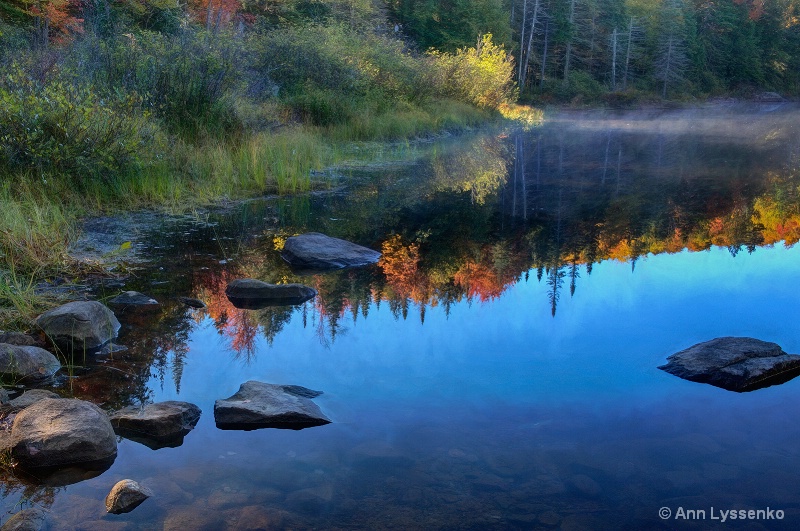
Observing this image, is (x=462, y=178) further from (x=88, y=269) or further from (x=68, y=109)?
(x=88, y=269)

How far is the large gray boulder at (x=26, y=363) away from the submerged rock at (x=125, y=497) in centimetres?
151

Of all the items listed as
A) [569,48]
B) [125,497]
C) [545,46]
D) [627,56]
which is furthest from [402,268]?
[627,56]

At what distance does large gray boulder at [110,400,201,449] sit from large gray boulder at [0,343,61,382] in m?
0.78

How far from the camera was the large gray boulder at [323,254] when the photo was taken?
23.8 feet

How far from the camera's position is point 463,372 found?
4.78m

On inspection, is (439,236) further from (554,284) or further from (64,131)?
(64,131)

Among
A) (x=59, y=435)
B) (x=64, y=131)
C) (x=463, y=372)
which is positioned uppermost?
(x=64, y=131)

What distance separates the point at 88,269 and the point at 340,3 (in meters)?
31.8

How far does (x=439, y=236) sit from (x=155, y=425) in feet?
17.8

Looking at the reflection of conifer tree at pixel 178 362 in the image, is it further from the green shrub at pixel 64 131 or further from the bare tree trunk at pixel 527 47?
the bare tree trunk at pixel 527 47

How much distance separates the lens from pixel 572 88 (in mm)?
53344

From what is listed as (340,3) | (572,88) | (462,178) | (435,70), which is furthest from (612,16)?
(462,178)

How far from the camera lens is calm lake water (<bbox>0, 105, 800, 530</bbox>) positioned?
330cm

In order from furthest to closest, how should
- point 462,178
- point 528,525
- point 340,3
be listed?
point 340,3
point 462,178
point 528,525
